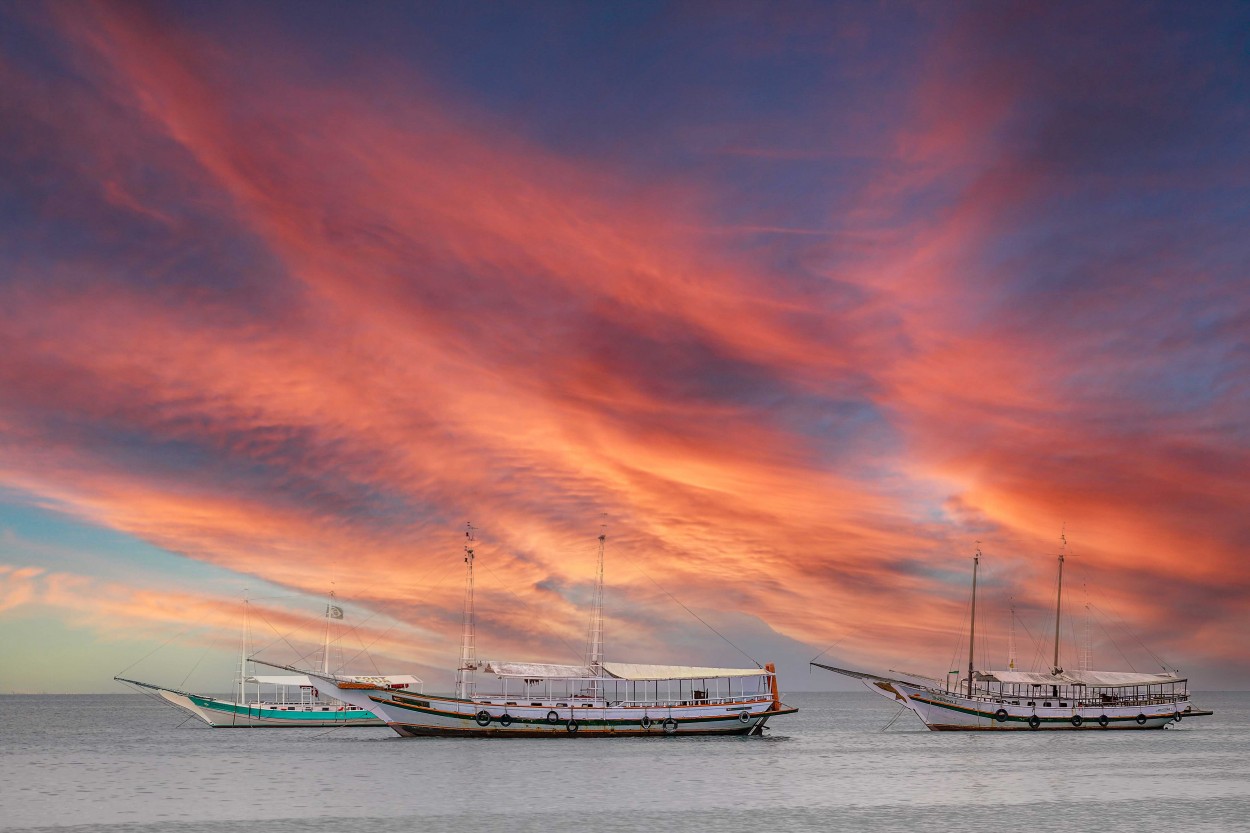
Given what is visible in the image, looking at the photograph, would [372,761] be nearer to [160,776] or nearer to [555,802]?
[160,776]

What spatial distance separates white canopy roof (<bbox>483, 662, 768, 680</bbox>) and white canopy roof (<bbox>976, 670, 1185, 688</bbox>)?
43.3 meters

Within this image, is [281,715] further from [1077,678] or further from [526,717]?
[1077,678]

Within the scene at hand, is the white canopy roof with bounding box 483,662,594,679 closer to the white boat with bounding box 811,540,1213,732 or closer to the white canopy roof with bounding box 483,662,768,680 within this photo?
the white canopy roof with bounding box 483,662,768,680

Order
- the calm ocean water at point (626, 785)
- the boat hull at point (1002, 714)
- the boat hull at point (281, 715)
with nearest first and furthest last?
the calm ocean water at point (626, 785) < the boat hull at point (1002, 714) < the boat hull at point (281, 715)

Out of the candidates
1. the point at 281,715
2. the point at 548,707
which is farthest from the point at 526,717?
the point at 281,715

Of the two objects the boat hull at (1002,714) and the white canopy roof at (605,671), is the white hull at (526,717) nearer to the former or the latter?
the white canopy roof at (605,671)

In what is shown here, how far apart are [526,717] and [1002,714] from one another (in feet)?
206

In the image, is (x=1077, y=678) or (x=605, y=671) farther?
(x=1077, y=678)

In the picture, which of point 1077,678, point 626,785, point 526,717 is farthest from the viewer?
point 1077,678

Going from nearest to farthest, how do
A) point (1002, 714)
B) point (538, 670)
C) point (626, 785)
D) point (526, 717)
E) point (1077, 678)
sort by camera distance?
point (626, 785), point (526, 717), point (538, 670), point (1002, 714), point (1077, 678)

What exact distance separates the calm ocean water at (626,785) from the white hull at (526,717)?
1819 mm

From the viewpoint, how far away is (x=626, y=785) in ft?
270

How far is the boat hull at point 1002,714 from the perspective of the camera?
153625mm

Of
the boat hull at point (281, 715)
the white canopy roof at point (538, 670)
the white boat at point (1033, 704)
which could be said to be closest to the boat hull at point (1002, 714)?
the white boat at point (1033, 704)
